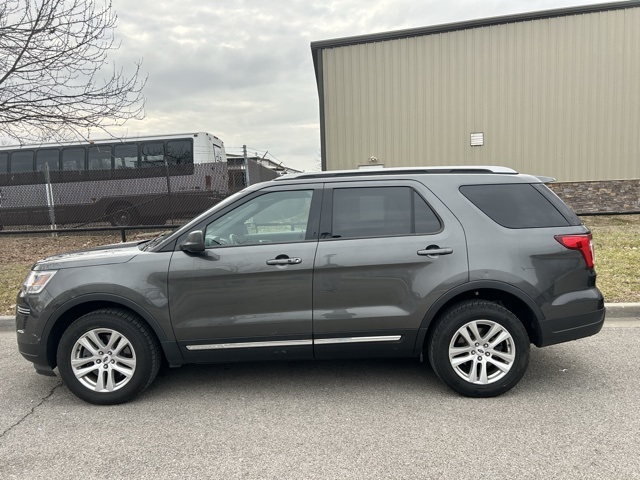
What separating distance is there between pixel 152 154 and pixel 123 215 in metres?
2.33

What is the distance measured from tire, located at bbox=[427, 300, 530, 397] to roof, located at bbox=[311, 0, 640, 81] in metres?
12.8

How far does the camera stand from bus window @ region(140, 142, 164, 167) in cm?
1412

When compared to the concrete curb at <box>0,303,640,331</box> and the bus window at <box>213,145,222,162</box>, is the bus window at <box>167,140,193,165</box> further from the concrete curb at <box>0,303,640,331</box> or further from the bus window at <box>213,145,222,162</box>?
the concrete curb at <box>0,303,640,331</box>

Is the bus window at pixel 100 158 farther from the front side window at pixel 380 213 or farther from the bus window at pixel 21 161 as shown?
the front side window at pixel 380 213

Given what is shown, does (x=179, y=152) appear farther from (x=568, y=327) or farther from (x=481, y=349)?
(x=568, y=327)

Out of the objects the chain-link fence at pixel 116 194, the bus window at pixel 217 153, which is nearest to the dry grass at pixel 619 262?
the chain-link fence at pixel 116 194

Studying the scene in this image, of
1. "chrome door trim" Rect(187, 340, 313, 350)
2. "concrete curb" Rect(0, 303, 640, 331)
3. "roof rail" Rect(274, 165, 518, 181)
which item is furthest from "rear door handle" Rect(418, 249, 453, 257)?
"concrete curb" Rect(0, 303, 640, 331)

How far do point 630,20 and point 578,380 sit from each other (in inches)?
557

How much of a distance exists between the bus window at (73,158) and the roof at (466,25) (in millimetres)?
8359

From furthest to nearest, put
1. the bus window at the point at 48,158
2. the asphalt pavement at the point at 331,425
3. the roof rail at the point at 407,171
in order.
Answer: the bus window at the point at 48,158 → the roof rail at the point at 407,171 → the asphalt pavement at the point at 331,425

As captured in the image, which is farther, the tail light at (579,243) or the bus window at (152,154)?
the bus window at (152,154)

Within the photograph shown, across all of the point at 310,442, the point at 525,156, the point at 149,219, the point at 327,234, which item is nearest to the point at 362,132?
the point at 525,156

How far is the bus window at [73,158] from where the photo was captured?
14.2 metres

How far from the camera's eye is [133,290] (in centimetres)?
336
